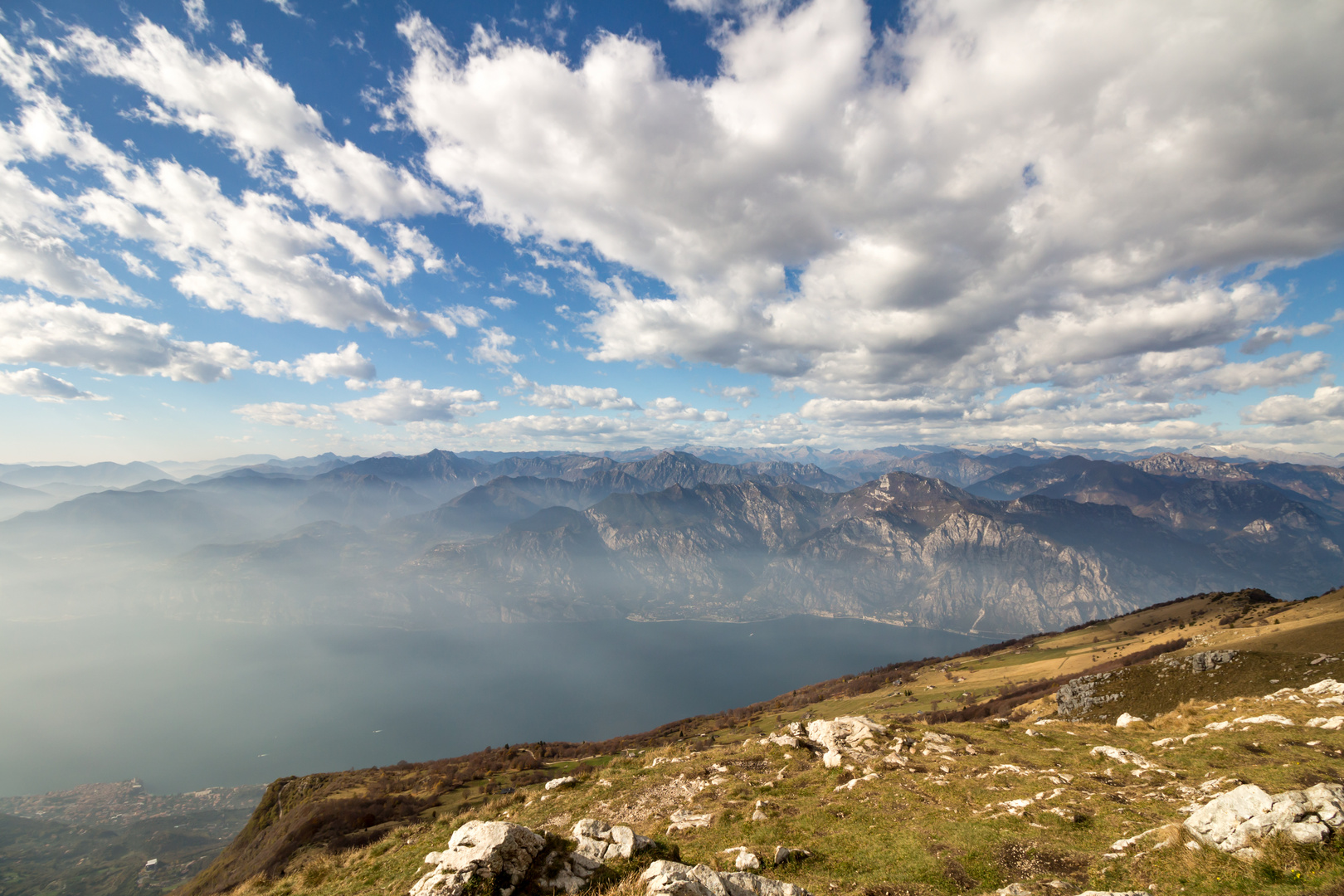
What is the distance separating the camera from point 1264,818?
35.1 feet

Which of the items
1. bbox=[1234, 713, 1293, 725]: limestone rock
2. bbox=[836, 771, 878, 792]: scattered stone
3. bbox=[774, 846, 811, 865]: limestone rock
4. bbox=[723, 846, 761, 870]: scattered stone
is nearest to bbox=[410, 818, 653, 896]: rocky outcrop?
bbox=[723, 846, 761, 870]: scattered stone

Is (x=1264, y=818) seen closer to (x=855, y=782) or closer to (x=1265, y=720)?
(x=855, y=782)

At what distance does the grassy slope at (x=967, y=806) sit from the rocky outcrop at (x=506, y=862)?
14.6ft

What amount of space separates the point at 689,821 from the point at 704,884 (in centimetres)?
975

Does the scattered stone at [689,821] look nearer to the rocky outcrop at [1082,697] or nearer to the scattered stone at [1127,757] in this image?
the scattered stone at [1127,757]

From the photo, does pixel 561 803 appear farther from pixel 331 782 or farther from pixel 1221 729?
pixel 1221 729

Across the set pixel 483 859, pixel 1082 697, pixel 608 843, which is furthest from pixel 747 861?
pixel 1082 697

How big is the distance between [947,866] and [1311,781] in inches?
598

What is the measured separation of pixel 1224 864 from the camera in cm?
1014

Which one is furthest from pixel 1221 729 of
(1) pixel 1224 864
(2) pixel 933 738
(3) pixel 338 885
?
(3) pixel 338 885

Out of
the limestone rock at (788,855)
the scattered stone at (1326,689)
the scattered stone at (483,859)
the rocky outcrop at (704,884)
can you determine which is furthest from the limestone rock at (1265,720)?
the scattered stone at (483,859)

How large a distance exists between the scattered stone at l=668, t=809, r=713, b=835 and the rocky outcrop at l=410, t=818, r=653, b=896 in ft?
21.5

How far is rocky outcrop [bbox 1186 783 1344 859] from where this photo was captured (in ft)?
33.6

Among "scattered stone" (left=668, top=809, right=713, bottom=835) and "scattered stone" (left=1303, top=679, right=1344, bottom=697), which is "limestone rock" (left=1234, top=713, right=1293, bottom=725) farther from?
"scattered stone" (left=668, top=809, right=713, bottom=835)
